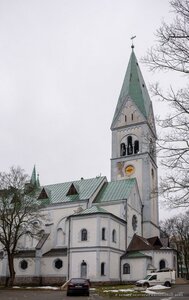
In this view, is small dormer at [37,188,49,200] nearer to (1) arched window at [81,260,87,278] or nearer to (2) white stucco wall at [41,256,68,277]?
(2) white stucco wall at [41,256,68,277]

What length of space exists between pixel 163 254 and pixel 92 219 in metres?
10.5

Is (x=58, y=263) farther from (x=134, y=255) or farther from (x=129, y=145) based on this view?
(x=129, y=145)

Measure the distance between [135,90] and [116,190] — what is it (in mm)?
20240

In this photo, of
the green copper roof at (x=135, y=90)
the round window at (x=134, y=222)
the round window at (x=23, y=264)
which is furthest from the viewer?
the green copper roof at (x=135, y=90)

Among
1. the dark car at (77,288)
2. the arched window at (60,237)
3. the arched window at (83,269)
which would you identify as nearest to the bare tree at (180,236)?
the arched window at (60,237)

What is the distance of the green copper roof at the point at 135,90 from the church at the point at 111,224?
16mm

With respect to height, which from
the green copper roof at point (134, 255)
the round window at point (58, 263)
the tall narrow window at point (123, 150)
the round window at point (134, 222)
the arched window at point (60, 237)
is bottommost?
the round window at point (58, 263)

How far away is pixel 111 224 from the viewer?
48906 millimetres

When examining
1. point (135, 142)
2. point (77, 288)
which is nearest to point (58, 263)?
point (77, 288)

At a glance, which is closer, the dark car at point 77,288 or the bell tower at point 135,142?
the dark car at point 77,288

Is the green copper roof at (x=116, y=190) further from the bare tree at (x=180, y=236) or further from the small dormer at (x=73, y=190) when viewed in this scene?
the bare tree at (x=180, y=236)

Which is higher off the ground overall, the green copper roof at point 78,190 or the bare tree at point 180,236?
the green copper roof at point 78,190

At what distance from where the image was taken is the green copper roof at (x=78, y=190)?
185ft

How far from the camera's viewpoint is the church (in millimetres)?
47594
